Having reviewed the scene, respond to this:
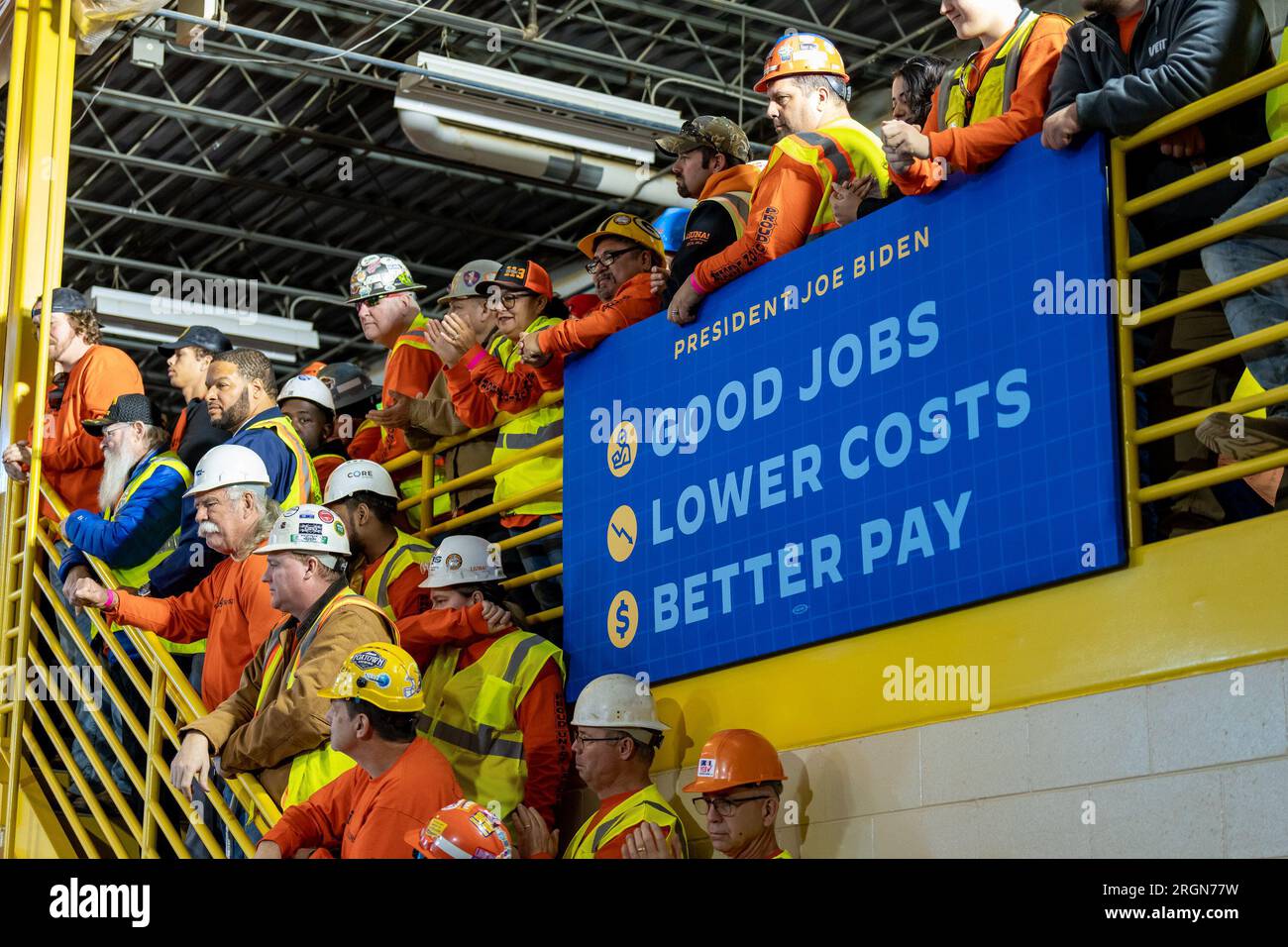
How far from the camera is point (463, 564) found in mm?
7043

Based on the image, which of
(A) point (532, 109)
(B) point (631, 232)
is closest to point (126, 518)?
(B) point (631, 232)

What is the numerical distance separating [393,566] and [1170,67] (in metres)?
3.98

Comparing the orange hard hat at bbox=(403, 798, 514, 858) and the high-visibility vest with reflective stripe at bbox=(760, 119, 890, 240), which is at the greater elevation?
Answer: the high-visibility vest with reflective stripe at bbox=(760, 119, 890, 240)

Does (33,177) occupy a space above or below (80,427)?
above

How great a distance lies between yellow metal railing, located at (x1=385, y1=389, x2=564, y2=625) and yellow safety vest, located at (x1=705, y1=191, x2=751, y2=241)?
119cm

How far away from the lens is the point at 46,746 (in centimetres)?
868

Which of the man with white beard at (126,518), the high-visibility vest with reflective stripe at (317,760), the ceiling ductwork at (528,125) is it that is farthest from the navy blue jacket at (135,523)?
the ceiling ductwork at (528,125)

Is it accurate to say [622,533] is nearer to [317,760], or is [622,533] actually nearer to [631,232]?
[631,232]

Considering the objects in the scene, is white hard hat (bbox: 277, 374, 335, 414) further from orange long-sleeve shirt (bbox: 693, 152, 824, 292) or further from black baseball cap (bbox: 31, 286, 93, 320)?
orange long-sleeve shirt (bbox: 693, 152, 824, 292)

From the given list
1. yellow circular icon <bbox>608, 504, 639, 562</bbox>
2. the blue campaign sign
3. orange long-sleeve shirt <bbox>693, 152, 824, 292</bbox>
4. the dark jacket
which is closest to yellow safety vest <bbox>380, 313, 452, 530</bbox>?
the blue campaign sign

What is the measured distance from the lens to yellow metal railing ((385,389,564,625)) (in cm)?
750
